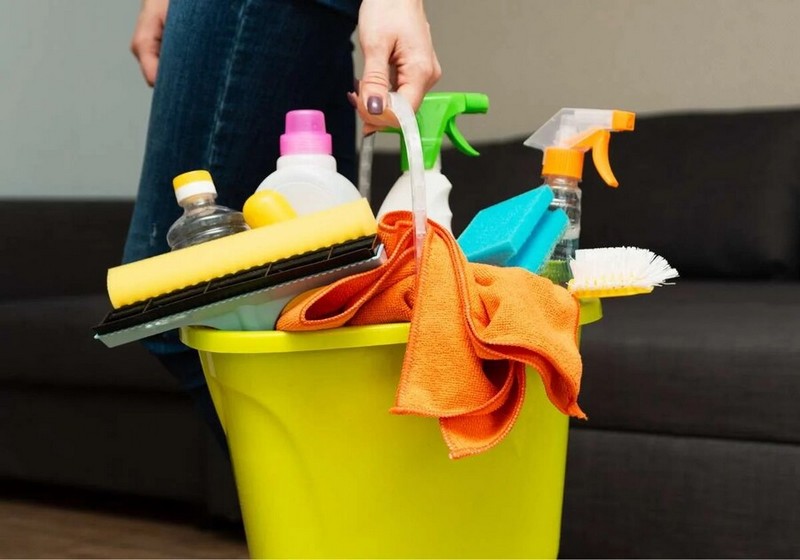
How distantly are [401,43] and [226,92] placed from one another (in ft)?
0.55

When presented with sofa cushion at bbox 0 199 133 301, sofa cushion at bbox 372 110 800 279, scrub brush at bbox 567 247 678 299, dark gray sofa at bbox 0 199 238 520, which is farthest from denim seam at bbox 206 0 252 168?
sofa cushion at bbox 0 199 133 301

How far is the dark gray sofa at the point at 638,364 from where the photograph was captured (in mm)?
1251

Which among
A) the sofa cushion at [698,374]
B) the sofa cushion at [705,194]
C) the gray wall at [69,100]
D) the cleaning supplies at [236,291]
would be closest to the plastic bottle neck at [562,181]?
the cleaning supplies at [236,291]

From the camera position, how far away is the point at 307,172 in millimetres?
689

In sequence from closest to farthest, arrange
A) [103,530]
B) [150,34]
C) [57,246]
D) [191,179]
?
[191,179] → [150,34] → [103,530] → [57,246]

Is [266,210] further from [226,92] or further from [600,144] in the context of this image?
[600,144]

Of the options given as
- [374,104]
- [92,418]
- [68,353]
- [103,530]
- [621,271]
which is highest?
[374,104]

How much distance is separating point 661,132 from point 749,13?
1.28 ft

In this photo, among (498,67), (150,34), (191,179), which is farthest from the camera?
(498,67)

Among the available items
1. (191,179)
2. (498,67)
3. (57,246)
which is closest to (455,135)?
(191,179)

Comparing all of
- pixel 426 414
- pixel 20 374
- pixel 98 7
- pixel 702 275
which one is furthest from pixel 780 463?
pixel 98 7

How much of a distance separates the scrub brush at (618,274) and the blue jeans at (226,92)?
29 cm

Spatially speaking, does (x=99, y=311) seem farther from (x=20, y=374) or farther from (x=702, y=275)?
(x=702, y=275)

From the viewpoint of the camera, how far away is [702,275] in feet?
6.12
